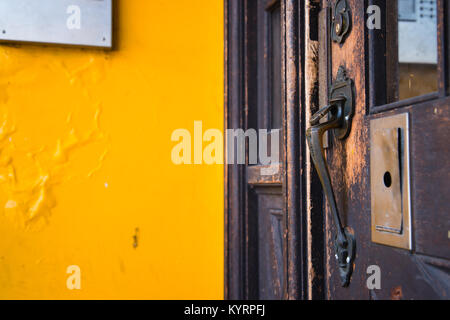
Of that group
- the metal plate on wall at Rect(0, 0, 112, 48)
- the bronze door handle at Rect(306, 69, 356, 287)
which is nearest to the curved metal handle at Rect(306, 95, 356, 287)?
the bronze door handle at Rect(306, 69, 356, 287)

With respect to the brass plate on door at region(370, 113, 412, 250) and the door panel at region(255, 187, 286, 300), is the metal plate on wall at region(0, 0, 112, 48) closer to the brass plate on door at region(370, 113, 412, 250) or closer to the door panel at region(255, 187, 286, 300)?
the door panel at region(255, 187, 286, 300)

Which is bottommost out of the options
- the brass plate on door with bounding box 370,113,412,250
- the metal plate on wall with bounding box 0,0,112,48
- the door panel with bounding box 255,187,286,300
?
the door panel with bounding box 255,187,286,300

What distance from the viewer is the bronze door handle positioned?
691 mm

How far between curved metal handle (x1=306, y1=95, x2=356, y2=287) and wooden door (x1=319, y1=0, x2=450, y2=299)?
0.05 feet

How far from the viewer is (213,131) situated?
134cm

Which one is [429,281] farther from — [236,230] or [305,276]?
[236,230]

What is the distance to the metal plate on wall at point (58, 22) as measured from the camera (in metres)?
1.19

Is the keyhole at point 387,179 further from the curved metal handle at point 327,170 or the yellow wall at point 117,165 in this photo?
the yellow wall at point 117,165

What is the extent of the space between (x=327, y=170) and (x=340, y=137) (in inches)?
2.3

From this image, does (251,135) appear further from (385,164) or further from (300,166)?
(385,164)

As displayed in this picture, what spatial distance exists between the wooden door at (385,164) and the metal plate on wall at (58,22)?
0.70 m

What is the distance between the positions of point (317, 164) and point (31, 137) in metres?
0.86

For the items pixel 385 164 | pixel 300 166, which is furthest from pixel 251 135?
pixel 385 164
